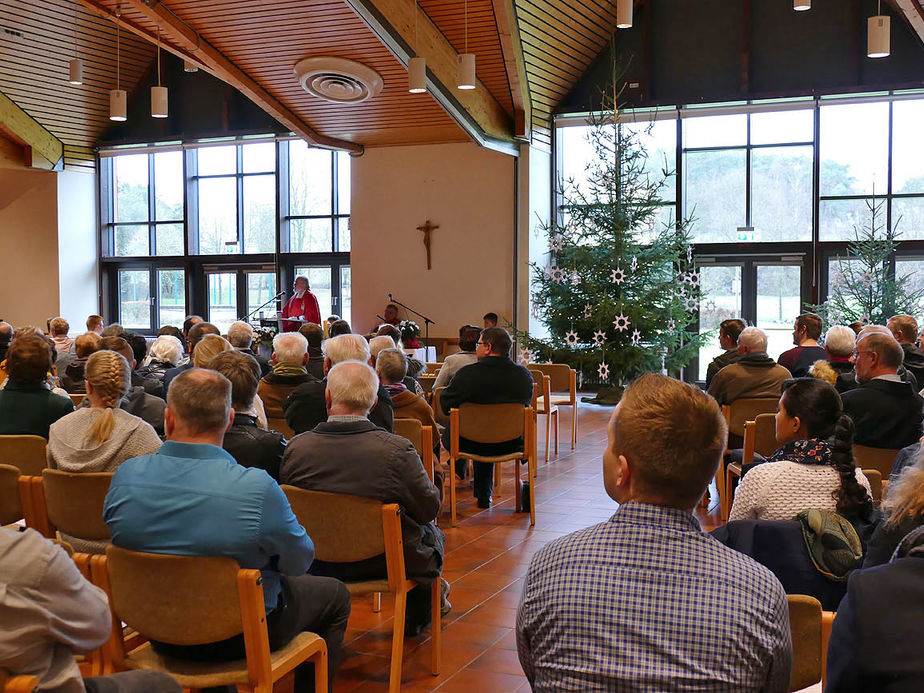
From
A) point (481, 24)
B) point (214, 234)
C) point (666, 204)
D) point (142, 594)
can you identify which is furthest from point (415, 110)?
point (142, 594)

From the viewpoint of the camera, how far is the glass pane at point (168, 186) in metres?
17.1

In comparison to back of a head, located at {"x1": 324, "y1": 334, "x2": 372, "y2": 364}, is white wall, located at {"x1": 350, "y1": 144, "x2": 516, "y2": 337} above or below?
above

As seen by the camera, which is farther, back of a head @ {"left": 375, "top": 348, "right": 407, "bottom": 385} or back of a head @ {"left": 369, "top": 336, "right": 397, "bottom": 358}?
back of a head @ {"left": 369, "top": 336, "right": 397, "bottom": 358}

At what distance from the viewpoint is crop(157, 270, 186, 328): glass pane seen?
56.5ft

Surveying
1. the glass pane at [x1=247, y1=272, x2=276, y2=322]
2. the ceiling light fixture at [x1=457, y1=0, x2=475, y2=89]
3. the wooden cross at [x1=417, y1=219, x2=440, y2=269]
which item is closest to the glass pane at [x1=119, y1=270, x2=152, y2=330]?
the glass pane at [x1=247, y1=272, x2=276, y2=322]

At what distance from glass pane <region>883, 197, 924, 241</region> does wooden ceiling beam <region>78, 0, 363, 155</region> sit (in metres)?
8.53

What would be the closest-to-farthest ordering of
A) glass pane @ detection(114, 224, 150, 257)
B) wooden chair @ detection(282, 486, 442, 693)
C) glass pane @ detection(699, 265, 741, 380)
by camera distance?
wooden chair @ detection(282, 486, 442, 693), glass pane @ detection(699, 265, 741, 380), glass pane @ detection(114, 224, 150, 257)

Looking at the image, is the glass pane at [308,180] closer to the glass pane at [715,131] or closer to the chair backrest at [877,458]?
the glass pane at [715,131]

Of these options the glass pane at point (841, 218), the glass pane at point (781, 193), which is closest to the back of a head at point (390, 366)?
the glass pane at point (781, 193)

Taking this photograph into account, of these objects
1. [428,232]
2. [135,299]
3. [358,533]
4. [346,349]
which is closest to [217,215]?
[135,299]

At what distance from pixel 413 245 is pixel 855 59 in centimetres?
706

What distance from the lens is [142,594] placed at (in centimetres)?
244

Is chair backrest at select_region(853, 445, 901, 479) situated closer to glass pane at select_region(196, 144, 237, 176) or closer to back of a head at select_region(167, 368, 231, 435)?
back of a head at select_region(167, 368, 231, 435)

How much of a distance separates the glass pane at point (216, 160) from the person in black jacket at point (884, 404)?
13.9 metres
